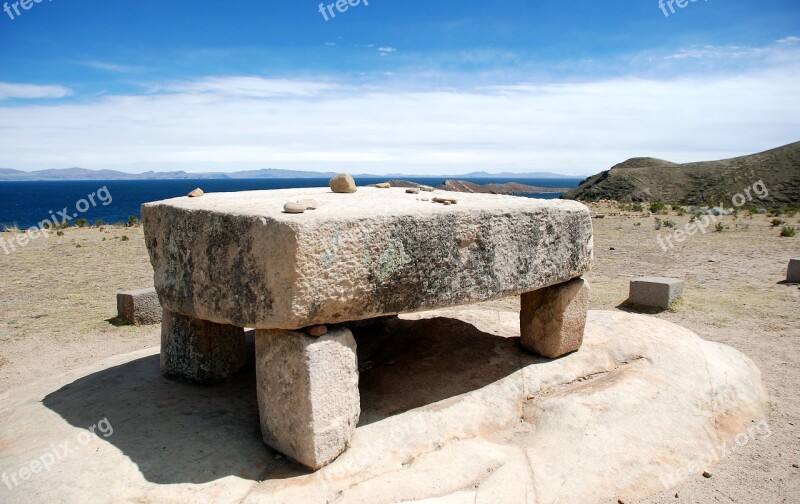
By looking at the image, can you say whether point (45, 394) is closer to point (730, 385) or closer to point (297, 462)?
point (297, 462)

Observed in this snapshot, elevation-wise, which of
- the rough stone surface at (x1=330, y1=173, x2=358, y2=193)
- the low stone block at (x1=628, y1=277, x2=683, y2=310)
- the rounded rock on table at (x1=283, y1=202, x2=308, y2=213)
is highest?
the rough stone surface at (x1=330, y1=173, x2=358, y2=193)

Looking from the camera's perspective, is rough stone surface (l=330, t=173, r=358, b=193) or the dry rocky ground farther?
rough stone surface (l=330, t=173, r=358, b=193)

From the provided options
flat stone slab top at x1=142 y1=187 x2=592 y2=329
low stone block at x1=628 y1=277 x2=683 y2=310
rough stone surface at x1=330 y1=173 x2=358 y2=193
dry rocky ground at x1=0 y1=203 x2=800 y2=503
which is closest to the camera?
flat stone slab top at x1=142 y1=187 x2=592 y2=329

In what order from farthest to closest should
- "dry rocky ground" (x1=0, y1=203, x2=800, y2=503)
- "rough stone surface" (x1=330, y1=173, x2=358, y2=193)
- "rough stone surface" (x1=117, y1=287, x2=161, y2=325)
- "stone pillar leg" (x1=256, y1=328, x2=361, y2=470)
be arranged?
1. "rough stone surface" (x1=117, y1=287, x2=161, y2=325)
2. "rough stone surface" (x1=330, y1=173, x2=358, y2=193)
3. "dry rocky ground" (x1=0, y1=203, x2=800, y2=503)
4. "stone pillar leg" (x1=256, y1=328, x2=361, y2=470)

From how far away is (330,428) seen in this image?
384 cm

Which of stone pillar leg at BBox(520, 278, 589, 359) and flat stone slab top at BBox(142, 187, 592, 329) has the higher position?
flat stone slab top at BBox(142, 187, 592, 329)

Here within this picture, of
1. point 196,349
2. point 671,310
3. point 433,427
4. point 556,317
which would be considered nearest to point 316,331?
point 433,427

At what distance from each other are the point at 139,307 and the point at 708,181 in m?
39.3

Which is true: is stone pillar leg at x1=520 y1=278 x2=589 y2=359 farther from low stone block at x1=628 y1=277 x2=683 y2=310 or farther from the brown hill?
the brown hill

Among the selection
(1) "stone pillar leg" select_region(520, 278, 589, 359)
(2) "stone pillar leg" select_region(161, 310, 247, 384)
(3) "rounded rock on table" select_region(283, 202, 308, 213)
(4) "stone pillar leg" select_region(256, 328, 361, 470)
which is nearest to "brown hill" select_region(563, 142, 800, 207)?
(1) "stone pillar leg" select_region(520, 278, 589, 359)

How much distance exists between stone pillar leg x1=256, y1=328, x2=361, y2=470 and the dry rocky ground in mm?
2297

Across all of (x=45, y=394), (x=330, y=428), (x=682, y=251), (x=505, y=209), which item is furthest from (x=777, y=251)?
(x=45, y=394)

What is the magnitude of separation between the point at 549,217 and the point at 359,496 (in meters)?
2.63

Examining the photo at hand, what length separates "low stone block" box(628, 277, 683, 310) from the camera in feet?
28.9
